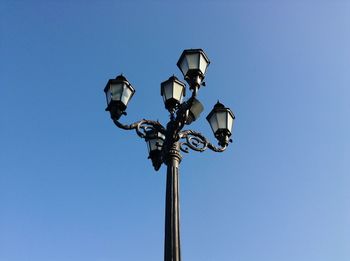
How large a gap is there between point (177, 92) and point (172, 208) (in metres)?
2.05

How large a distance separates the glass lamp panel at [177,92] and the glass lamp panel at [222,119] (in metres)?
0.78

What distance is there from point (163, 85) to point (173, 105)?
0.38 m

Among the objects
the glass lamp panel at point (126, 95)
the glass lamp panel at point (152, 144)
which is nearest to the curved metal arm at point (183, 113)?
the glass lamp panel at point (126, 95)

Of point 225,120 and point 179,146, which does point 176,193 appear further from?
point 225,120

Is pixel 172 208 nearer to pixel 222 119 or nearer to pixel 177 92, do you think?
pixel 177 92

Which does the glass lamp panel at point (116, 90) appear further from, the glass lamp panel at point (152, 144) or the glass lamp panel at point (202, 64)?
the glass lamp panel at point (202, 64)

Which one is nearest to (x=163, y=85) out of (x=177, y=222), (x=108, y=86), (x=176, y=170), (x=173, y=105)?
(x=173, y=105)

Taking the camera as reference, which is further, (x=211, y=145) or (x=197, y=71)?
(x=211, y=145)

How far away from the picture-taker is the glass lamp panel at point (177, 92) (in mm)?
7230

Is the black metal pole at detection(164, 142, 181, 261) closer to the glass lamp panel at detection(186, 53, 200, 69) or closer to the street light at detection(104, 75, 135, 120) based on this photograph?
the street light at detection(104, 75, 135, 120)

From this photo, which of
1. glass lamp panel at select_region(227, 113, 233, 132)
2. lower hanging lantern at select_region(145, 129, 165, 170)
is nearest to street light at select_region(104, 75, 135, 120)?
lower hanging lantern at select_region(145, 129, 165, 170)

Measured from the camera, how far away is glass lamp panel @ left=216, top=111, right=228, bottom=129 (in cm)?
766

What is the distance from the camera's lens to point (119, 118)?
278 inches

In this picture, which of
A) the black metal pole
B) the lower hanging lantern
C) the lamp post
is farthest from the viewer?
the lower hanging lantern
